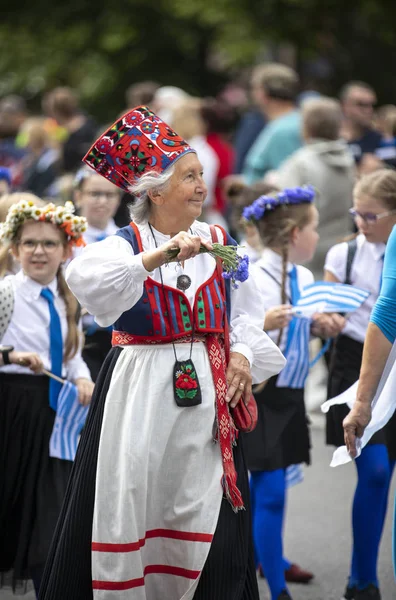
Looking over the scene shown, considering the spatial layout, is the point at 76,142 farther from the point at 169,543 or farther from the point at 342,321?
the point at 169,543

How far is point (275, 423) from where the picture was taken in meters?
5.80

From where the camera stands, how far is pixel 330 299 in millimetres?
5562

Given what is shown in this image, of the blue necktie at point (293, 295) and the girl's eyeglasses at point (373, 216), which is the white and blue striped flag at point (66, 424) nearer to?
the blue necktie at point (293, 295)

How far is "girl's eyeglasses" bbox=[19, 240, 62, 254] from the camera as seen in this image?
5.57 meters

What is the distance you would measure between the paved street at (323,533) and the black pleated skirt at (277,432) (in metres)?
0.68

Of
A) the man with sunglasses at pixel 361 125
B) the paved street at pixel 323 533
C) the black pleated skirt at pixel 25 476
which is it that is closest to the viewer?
the black pleated skirt at pixel 25 476

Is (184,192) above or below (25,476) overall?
above

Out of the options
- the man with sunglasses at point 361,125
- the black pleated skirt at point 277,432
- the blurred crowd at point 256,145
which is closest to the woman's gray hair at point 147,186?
the black pleated skirt at point 277,432

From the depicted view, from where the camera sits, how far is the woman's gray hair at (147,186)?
4426mm

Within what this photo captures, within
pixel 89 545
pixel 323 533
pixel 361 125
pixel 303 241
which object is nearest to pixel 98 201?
pixel 303 241

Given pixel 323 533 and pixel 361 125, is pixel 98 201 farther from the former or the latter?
pixel 361 125

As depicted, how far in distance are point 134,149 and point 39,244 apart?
1.30m

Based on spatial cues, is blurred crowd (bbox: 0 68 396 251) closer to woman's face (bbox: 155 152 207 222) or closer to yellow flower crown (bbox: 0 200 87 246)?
yellow flower crown (bbox: 0 200 87 246)

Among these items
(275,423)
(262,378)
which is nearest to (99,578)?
(262,378)
